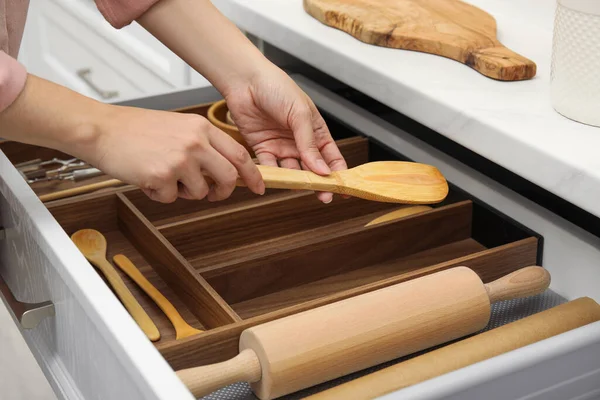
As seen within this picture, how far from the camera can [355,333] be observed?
2.23 ft

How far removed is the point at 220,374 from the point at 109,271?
29 centimetres

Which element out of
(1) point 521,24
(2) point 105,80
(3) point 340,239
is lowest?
(2) point 105,80

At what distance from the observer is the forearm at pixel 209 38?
101 cm

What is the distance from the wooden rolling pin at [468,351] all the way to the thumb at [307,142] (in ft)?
0.90

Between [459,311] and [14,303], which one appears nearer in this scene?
[459,311]

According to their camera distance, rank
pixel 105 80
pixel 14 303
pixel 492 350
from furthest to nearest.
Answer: pixel 105 80
pixel 14 303
pixel 492 350

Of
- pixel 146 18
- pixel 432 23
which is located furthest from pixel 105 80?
pixel 432 23

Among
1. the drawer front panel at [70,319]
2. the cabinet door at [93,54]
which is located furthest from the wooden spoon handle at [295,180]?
the cabinet door at [93,54]

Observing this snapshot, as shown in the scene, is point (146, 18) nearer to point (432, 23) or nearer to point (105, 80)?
point (432, 23)

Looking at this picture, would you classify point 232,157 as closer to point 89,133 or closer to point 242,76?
point 89,133

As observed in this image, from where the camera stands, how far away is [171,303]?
2.79 ft

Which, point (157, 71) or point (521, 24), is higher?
point (521, 24)

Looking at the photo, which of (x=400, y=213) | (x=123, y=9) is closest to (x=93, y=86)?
(x=123, y=9)

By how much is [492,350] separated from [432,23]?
0.51m
